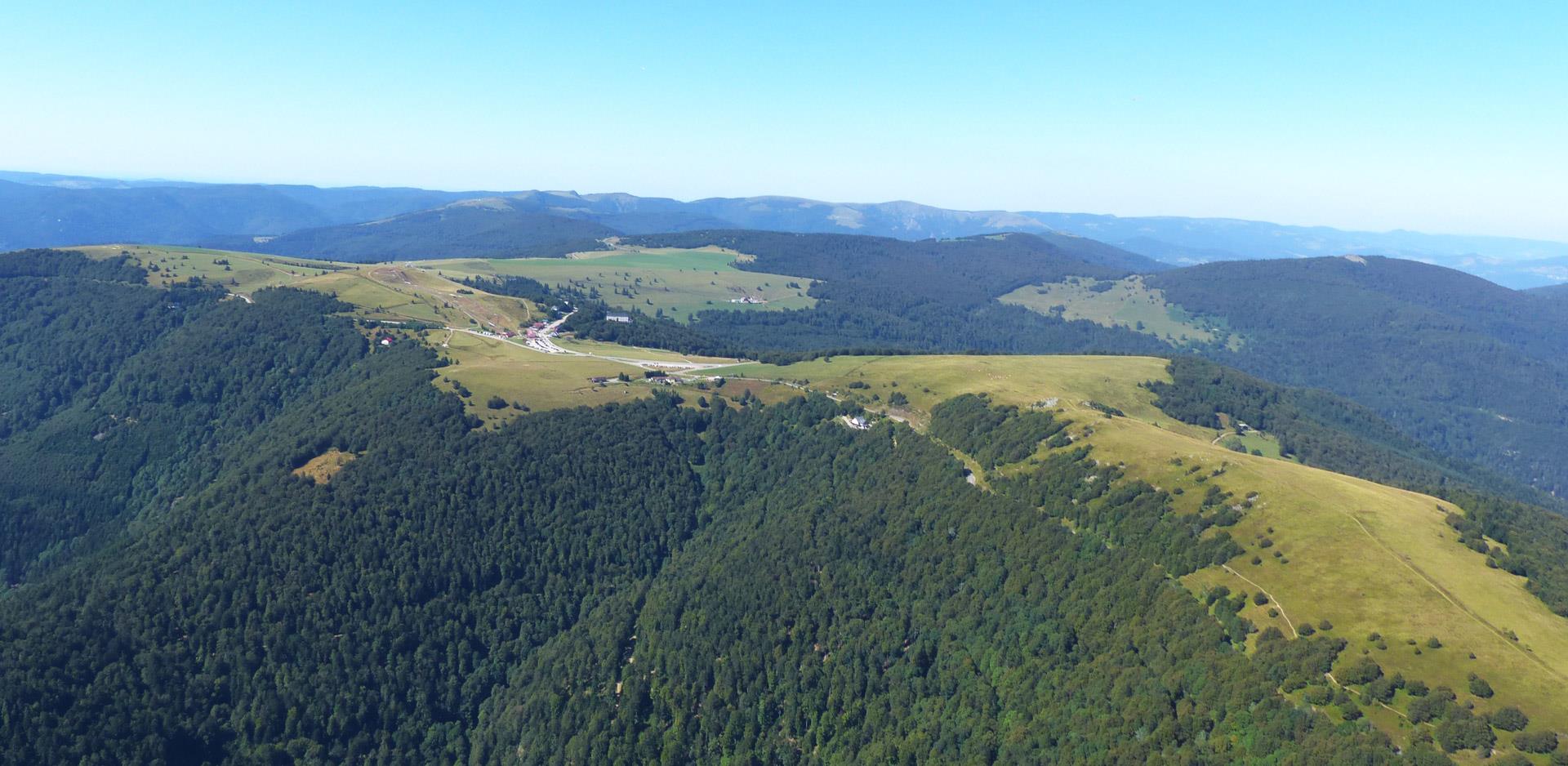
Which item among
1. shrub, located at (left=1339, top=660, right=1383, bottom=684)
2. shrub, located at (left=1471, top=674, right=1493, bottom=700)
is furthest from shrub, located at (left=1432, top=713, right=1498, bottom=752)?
shrub, located at (left=1339, top=660, right=1383, bottom=684)

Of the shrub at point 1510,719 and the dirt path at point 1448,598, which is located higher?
the dirt path at point 1448,598

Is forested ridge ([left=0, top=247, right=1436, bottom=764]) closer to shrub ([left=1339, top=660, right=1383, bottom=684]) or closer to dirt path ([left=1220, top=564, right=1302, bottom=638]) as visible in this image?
shrub ([left=1339, top=660, right=1383, bottom=684])

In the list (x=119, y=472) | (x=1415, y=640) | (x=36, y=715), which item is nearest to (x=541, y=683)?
(x=36, y=715)

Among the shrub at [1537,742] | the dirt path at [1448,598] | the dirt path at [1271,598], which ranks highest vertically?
the dirt path at [1448,598]

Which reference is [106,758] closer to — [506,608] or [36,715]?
[36,715]

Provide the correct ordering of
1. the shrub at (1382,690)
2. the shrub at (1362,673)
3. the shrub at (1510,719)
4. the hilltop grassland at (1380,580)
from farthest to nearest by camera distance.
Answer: the shrub at (1362,673) → the hilltop grassland at (1380,580) → the shrub at (1382,690) → the shrub at (1510,719)

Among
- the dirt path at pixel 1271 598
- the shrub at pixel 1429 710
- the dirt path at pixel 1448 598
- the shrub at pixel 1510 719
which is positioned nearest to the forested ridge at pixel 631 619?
the dirt path at pixel 1271 598

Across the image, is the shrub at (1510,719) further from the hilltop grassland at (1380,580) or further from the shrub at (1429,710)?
the shrub at (1429,710)

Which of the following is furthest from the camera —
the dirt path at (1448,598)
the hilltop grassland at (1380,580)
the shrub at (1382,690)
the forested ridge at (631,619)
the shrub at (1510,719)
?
the forested ridge at (631,619)

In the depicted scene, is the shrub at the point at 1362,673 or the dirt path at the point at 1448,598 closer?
the shrub at the point at 1362,673
